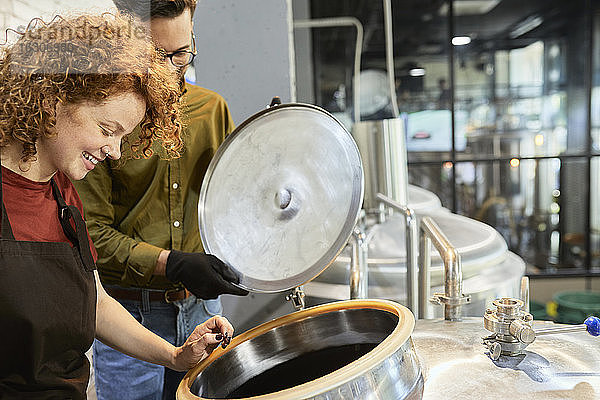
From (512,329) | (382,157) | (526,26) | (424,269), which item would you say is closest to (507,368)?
(512,329)

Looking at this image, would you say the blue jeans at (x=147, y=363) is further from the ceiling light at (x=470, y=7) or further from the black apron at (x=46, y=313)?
the ceiling light at (x=470, y=7)

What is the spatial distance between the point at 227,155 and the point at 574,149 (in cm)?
491

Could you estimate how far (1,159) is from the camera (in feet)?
2.38

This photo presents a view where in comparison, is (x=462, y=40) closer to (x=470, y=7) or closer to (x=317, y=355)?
(x=470, y=7)

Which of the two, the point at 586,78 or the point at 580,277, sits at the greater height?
the point at 586,78

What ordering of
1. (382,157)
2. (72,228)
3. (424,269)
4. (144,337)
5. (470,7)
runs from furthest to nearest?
1. (470,7)
2. (382,157)
3. (424,269)
4. (144,337)
5. (72,228)

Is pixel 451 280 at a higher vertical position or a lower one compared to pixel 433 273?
higher

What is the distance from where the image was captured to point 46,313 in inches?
28.5

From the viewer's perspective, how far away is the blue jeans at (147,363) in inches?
48.1

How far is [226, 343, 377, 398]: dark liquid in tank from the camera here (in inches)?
38.9

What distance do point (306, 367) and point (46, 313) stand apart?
0.49 meters

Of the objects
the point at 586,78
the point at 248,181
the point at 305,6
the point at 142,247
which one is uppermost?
the point at 305,6

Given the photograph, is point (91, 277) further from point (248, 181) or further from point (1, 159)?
point (248, 181)

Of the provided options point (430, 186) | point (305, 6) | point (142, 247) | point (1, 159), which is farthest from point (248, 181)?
point (430, 186)
